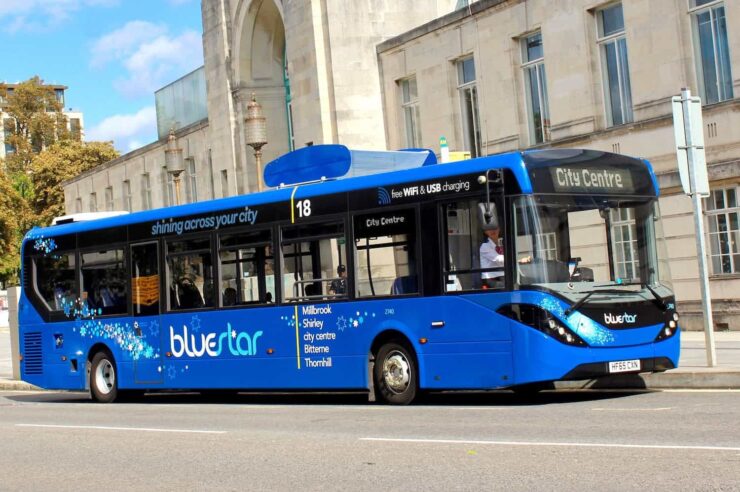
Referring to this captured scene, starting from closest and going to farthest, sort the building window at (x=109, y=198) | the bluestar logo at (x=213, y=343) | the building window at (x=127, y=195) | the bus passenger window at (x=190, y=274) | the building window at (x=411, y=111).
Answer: the bluestar logo at (x=213, y=343)
the bus passenger window at (x=190, y=274)
the building window at (x=411, y=111)
the building window at (x=127, y=195)
the building window at (x=109, y=198)

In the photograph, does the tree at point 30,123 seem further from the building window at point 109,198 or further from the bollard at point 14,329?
the bollard at point 14,329

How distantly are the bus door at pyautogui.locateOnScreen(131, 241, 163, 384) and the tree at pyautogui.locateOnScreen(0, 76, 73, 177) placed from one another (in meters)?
93.9

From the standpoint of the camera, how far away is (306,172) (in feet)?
60.2

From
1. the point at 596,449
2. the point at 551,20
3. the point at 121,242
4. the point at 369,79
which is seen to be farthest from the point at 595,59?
the point at 596,449

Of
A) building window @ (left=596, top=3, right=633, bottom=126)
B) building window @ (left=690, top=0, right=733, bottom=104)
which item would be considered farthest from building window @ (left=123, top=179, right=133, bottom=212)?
building window @ (left=690, top=0, right=733, bottom=104)

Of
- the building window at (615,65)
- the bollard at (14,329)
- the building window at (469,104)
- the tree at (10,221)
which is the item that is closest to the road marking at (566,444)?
the building window at (615,65)

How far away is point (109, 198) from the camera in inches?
2410

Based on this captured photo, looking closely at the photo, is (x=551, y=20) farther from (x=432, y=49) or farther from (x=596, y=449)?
(x=596, y=449)

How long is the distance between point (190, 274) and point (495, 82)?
15.2 meters

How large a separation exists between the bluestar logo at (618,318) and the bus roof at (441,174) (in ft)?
5.61

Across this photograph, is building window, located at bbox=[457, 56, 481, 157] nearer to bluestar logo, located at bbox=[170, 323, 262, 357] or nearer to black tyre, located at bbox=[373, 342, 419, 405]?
bluestar logo, located at bbox=[170, 323, 262, 357]

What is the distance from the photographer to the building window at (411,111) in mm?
36531

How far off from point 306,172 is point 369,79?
20.3 meters

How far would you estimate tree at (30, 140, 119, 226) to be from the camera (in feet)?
281
